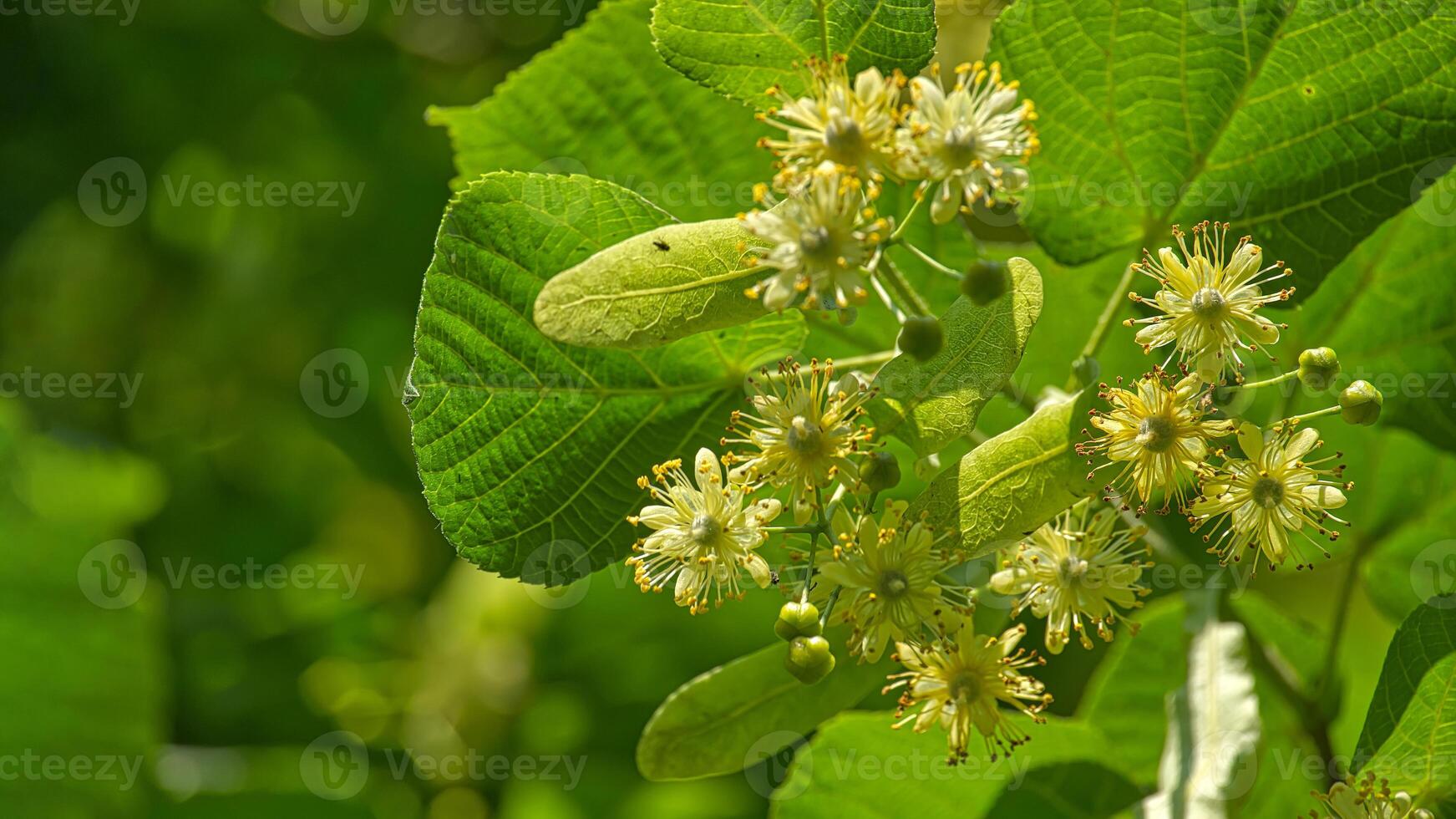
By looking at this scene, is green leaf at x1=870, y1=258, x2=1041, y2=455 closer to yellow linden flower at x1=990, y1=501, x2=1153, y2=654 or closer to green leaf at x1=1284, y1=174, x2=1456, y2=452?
yellow linden flower at x1=990, y1=501, x2=1153, y2=654

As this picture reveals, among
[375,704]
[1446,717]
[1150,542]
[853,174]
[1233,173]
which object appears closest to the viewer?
[853,174]

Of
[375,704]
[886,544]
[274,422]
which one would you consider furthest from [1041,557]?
[274,422]

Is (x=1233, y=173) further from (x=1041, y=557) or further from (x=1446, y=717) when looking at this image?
(x=1446, y=717)

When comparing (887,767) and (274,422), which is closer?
(887,767)
